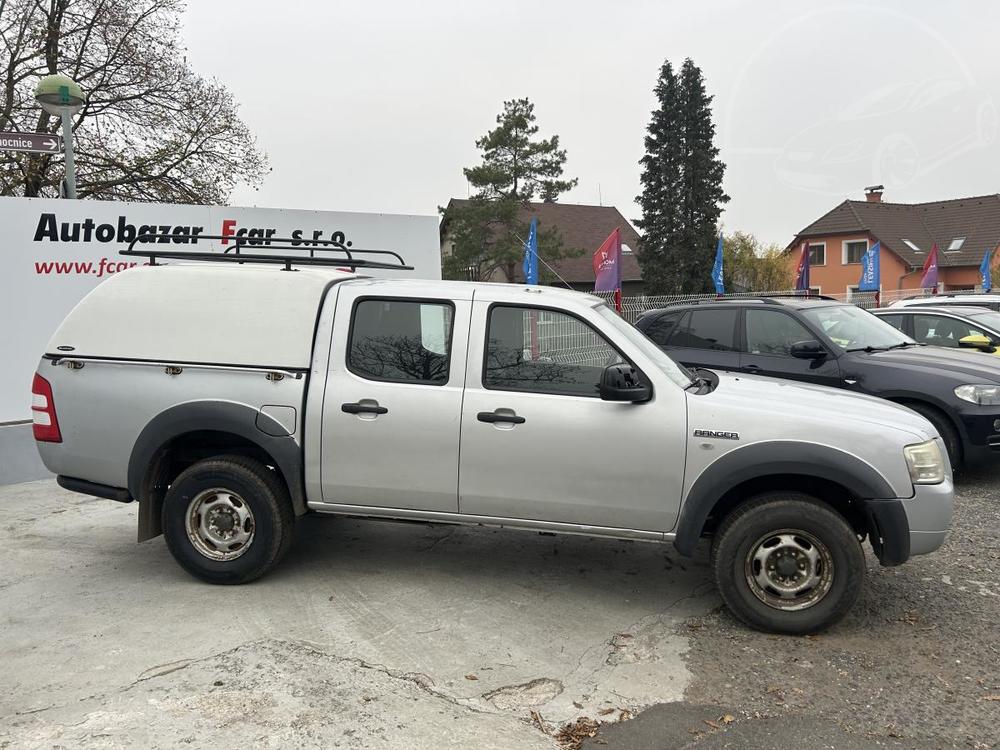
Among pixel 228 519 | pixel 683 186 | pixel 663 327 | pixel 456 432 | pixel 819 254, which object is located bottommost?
pixel 228 519

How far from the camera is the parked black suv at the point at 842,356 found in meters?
6.79

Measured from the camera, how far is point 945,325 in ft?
33.1

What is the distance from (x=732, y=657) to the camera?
3834mm

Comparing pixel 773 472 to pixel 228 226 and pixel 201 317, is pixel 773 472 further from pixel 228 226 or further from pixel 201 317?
pixel 228 226

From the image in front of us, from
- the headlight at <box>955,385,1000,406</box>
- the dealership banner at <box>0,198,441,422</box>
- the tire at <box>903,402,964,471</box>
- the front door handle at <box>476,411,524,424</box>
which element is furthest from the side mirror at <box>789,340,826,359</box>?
the dealership banner at <box>0,198,441,422</box>

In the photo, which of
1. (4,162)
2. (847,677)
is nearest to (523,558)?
(847,677)

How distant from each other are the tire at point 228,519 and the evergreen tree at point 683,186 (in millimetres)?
36924

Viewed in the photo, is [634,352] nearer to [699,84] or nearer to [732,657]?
[732,657]

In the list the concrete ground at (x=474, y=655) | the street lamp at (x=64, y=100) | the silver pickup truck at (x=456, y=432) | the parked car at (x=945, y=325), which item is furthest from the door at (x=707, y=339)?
the street lamp at (x=64, y=100)

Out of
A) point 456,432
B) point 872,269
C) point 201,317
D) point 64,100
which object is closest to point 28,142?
point 64,100

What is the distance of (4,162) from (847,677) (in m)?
23.7

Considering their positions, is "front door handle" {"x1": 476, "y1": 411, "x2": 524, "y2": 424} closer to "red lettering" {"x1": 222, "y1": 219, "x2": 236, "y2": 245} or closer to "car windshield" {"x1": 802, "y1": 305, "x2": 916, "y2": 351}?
"car windshield" {"x1": 802, "y1": 305, "x2": 916, "y2": 351}

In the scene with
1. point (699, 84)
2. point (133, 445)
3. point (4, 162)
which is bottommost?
point (133, 445)

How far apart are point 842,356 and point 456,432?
4585mm
